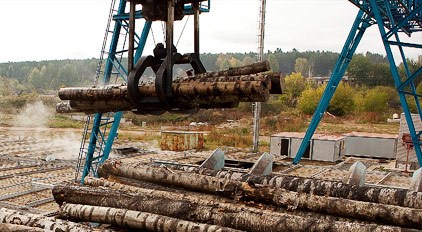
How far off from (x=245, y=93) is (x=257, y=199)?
1521 millimetres

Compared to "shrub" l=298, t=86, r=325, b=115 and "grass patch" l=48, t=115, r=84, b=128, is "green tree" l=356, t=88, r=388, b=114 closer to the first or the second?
"shrub" l=298, t=86, r=325, b=115

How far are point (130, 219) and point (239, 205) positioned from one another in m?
1.20

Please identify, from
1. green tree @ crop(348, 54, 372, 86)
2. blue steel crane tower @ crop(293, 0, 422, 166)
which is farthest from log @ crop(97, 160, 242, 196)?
green tree @ crop(348, 54, 372, 86)

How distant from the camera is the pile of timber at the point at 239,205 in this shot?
4.31m

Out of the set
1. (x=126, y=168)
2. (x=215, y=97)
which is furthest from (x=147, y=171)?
(x=215, y=97)

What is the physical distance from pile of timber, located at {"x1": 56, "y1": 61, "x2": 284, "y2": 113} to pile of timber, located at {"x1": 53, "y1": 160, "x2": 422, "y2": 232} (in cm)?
108

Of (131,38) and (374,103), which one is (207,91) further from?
(374,103)

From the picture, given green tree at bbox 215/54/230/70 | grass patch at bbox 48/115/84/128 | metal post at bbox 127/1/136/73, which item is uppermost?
green tree at bbox 215/54/230/70

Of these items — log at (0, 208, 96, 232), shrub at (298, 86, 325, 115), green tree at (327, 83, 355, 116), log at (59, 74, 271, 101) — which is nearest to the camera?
log at (59, 74, 271, 101)

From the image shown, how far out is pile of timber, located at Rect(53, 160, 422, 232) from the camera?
4.31 meters

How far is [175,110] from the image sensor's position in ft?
15.7

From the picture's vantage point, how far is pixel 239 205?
4.91m

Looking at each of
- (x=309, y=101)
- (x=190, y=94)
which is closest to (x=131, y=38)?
(x=190, y=94)

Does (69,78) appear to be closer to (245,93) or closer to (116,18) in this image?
(116,18)
